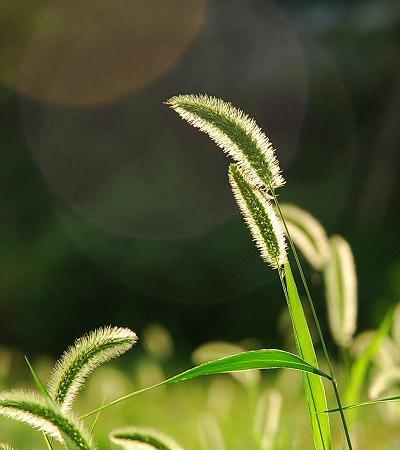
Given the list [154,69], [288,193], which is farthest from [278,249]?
[154,69]

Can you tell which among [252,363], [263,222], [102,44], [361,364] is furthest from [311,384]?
[102,44]

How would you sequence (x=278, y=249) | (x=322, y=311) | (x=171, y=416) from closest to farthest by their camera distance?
(x=278, y=249), (x=171, y=416), (x=322, y=311)

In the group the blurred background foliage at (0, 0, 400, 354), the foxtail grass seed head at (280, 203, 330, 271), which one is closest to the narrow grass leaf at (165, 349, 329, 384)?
the foxtail grass seed head at (280, 203, 330, 271)

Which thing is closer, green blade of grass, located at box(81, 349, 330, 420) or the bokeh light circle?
green blade of grass, located at box(81, 349, 330, 420)

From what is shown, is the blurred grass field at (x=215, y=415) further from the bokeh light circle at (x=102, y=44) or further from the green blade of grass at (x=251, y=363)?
the bokeh light circle at (x=102, y=44)

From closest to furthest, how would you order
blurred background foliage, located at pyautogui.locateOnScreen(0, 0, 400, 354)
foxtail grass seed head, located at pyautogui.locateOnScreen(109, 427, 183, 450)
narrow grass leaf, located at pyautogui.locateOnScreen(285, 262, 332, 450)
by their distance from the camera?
foxtail grass seed head, located at pyautogui.locateOnScreen(109, 427, 183, 450)
narrow grass leaf, located at pyautogui.locateOnScreen(285, 262, 332, 450)
blurred background foliage, located at pyautogui.locateOnScreen(0, 0, 400, 354)

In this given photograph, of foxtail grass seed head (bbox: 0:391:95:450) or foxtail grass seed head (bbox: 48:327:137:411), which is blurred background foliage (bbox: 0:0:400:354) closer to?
foxtail grass seed head (bbox: 48:327:137:411)

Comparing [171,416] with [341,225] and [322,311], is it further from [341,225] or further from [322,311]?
[341,225]

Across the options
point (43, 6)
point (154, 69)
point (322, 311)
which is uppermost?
point (43, 6)
